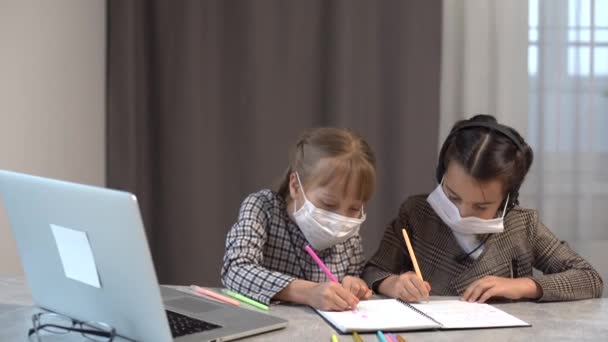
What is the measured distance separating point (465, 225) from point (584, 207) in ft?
3.81

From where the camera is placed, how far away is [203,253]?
2732 millimetres

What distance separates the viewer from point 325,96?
8.85 ft

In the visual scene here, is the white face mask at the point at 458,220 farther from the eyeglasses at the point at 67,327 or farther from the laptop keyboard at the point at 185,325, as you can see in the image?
the eyeglasses at the point at 67,327

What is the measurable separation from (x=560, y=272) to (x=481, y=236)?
0.19 m

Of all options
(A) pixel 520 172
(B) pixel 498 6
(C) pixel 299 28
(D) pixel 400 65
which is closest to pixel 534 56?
(B) pixel 498 6

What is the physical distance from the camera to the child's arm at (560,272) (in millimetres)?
1582

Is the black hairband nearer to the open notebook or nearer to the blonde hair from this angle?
the blonde hair

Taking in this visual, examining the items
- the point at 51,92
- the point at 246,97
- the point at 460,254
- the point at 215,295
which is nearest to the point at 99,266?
the point at 215,295

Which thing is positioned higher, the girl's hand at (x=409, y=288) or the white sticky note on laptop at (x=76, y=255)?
the white sticky note on laptop at (x=76, y=255)

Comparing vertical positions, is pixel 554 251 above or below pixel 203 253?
above

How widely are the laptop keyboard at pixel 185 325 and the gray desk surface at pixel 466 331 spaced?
0.26 feet

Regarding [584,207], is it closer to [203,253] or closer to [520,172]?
[520,172]

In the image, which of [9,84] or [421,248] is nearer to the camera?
[421,248]

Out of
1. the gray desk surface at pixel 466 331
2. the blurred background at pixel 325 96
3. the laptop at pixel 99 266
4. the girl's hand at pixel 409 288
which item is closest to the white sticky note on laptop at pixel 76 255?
the laptop at pixel 99 266
